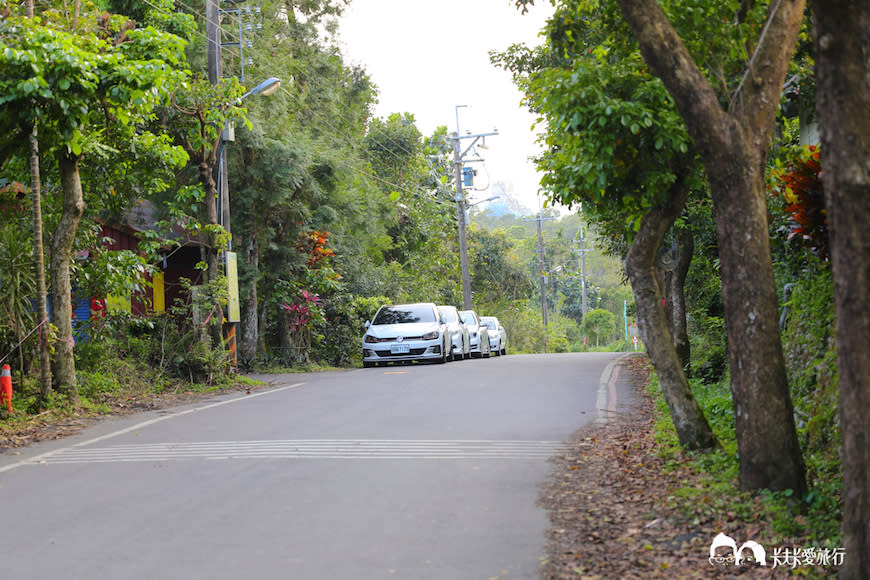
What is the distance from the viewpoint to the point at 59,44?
11031 mm

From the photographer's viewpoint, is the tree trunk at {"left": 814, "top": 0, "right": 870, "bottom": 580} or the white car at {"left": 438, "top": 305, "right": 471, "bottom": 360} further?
the white car at {"left": 438, "top": 305, "right": 471, "bottom": 360}

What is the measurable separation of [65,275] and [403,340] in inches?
424

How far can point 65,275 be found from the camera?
13.1m

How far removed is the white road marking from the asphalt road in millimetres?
24

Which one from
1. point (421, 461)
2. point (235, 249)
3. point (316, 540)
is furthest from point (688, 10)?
point (235, 249)

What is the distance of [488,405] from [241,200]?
11.5 meters

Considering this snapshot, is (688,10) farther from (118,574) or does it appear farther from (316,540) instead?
(118,574)

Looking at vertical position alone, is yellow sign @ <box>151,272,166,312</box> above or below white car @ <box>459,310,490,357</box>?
above

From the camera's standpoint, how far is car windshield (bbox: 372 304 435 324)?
23.6 metres

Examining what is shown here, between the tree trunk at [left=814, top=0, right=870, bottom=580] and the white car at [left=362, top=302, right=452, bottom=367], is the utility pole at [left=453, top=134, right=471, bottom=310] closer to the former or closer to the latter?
the white car at [left=362, top=302, right=452, bottom=367]

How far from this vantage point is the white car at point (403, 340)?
2262 centimetres

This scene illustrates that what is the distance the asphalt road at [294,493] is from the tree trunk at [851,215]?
1.84 meters

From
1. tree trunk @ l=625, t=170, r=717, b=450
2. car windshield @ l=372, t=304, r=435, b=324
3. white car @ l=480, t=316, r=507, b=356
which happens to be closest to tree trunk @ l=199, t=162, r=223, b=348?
car windshield @ l=372, t=304, r=435, b=324

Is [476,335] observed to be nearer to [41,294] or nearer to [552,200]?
[41,294]
